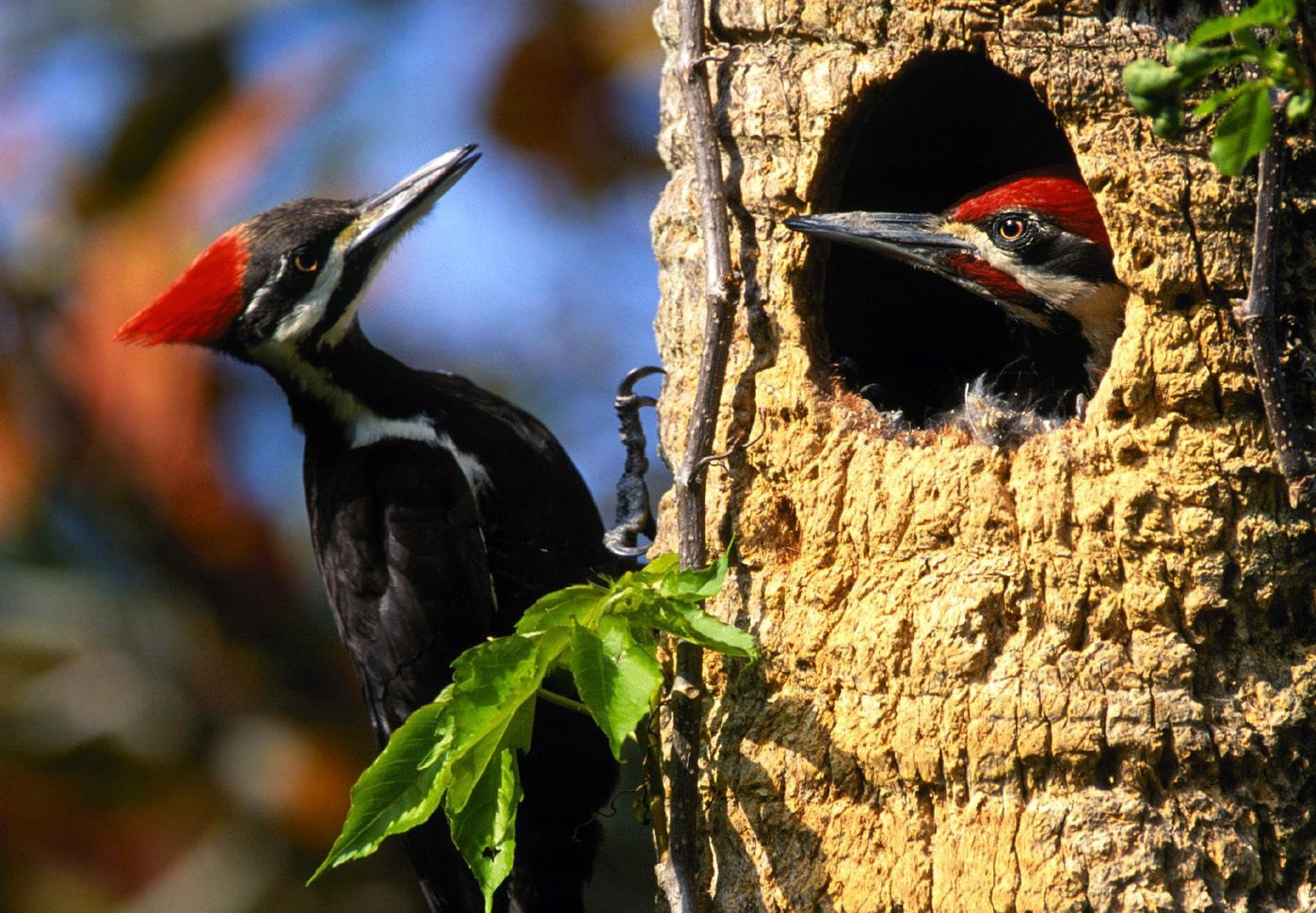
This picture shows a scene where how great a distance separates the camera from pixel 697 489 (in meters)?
2.99

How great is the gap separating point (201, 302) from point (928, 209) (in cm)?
192

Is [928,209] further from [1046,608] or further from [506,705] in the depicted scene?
[506,705]

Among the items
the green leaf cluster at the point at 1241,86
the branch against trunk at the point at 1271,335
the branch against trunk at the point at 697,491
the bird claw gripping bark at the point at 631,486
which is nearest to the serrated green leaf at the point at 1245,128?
the green leaf cluster at the point at 1241,86

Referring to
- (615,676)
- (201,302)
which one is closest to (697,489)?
(615,676)

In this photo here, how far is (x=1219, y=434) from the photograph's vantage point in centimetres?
265

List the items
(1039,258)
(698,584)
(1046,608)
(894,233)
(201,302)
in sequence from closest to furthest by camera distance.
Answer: (698,584) → (1046,608) → (894,233) → (1039,258) → (201,302)

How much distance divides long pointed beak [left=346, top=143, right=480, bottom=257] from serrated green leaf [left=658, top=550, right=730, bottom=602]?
1.85 meters

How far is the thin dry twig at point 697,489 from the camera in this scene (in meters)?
2.97

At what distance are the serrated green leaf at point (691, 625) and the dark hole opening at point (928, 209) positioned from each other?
1013 millimetres

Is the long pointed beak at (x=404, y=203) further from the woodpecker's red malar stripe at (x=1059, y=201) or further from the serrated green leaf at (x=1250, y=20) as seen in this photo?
the serrated green leaf at (x=1250, y=20)

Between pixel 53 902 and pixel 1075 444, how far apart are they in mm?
4477

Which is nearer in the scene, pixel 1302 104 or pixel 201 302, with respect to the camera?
pixel 1302 104

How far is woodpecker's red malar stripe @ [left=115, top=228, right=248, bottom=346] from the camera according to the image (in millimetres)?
3900

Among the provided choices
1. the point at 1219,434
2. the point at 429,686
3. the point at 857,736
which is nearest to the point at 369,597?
the point at 429,686
